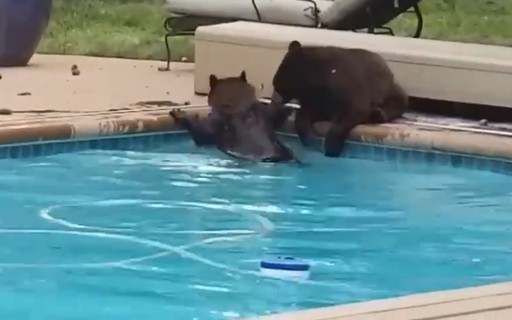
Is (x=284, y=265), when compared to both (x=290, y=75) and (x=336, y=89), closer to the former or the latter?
(x=336, y=89)

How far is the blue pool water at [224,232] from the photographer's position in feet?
12.8

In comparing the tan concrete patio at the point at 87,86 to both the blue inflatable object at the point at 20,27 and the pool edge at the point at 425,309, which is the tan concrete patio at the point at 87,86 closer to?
the blue inflatable object at the point at 20,27

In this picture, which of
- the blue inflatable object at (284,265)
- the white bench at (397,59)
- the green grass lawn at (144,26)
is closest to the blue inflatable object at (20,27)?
the green grass lawn at (144,26)

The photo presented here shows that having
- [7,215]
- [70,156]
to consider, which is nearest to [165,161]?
[70,156]

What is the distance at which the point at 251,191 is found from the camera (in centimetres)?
545

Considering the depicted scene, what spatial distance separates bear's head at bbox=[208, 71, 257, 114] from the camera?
20.7 ft

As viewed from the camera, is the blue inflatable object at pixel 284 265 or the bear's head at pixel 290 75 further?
the bear's head at pixel 290 75

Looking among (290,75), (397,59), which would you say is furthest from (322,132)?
(397,59)

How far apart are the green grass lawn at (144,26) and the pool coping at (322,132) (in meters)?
3.38

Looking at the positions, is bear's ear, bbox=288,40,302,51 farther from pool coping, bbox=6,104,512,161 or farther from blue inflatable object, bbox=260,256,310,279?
blue inflatable object, bbox=260,256,310,279

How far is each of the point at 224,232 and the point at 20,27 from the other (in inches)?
169

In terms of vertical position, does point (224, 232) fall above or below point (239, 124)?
below

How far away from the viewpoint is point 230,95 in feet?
21.0

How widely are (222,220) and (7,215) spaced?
2.64 ft
